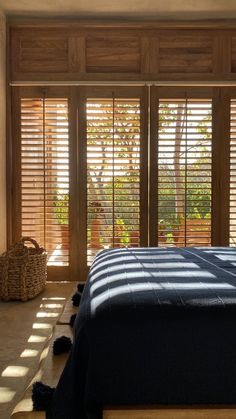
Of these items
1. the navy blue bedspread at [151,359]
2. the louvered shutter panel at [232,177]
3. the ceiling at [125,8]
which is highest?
the ceiling at [125,8]

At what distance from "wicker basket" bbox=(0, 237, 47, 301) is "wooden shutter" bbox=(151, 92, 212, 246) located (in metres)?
1.13

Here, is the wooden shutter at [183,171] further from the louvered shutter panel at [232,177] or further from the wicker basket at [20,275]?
the wicker basket at [20,275]

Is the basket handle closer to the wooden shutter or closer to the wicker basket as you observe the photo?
the wicker basket

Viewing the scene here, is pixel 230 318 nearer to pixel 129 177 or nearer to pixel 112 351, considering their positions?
pixel 112 351

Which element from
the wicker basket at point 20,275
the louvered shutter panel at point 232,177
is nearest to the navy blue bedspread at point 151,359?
the wicker basket at point 20,275

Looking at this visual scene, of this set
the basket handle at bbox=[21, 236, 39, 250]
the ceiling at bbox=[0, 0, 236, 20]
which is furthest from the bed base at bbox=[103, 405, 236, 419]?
the ceiling at bbox=[0, 0, 236, 20]

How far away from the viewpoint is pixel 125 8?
3336 mm

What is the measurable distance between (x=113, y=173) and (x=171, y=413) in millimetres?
2493

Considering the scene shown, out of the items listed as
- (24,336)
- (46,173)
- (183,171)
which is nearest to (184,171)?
(183,171)

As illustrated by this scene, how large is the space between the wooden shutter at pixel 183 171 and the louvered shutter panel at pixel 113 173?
21 centimetres

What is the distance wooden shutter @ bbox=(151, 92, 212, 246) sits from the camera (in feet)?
11.3

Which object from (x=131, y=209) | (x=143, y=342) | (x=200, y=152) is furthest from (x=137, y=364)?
(x=200, y=152)

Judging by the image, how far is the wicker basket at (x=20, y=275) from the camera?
2984 mm

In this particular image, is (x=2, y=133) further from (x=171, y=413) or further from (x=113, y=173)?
(x=171, y=413)
